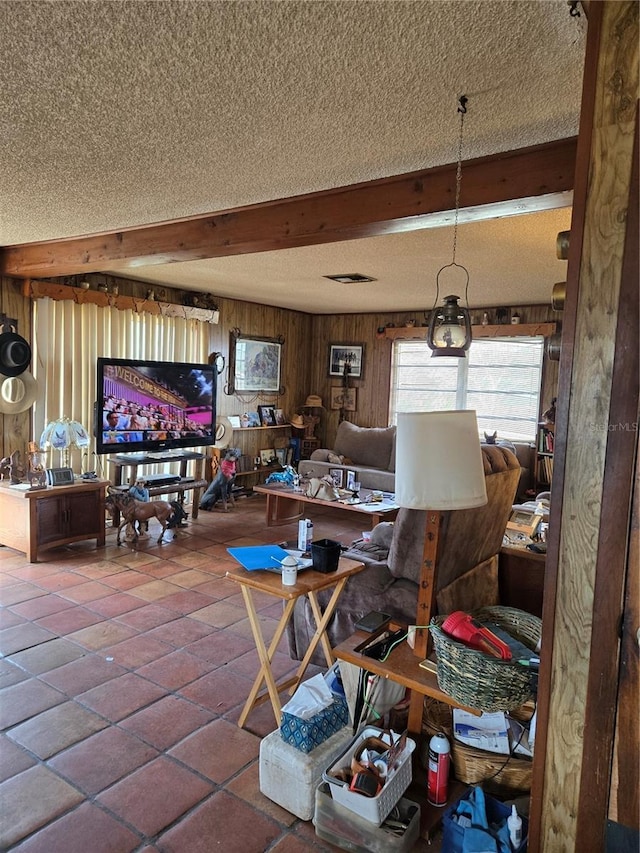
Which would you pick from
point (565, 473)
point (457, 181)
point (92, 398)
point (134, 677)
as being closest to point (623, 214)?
point (565, 473)

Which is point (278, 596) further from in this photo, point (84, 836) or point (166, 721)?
point (84, 836)

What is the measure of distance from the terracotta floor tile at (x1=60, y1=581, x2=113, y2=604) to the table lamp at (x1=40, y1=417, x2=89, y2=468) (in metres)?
1.29

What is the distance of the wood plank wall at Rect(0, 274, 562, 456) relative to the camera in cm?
662

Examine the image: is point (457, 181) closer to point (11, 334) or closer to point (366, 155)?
point (366, 155)

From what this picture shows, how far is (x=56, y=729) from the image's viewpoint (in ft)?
7.73

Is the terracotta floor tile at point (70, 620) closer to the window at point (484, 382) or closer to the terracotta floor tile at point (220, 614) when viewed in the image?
the terracotta floor tile at point (220, 614)

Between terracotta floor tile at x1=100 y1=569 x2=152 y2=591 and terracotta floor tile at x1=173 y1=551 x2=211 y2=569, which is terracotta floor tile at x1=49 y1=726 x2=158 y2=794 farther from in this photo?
terracotta floor tile at x1=173 y1=551 x2=211 y2=569

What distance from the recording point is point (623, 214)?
120 centimetres

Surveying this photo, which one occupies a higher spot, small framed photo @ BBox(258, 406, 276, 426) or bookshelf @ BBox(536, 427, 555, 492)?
small framed photo @ BBox(258, 406, 276, 426)

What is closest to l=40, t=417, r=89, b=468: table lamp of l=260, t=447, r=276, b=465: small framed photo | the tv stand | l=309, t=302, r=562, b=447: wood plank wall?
the tv stand

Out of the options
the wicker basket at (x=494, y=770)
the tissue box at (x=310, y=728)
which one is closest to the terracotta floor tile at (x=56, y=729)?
the tissue box at (x=310, y=728)

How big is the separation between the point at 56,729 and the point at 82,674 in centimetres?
43

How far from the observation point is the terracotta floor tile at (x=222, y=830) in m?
1.79

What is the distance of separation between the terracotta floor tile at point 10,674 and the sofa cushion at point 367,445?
4.49 m
